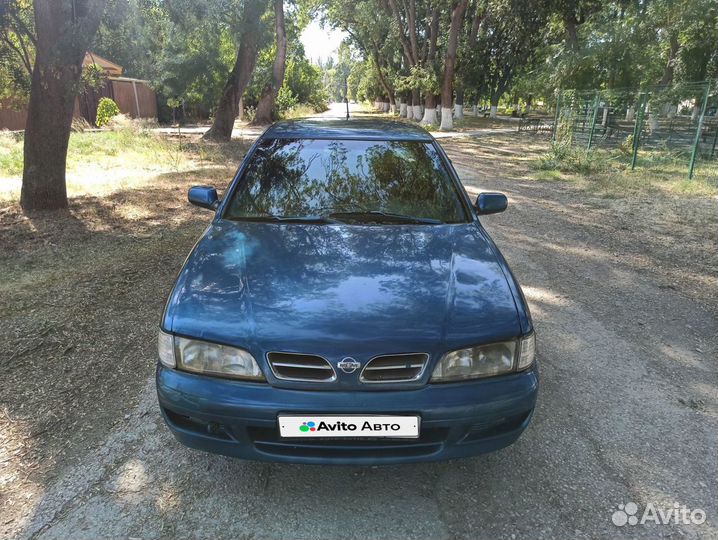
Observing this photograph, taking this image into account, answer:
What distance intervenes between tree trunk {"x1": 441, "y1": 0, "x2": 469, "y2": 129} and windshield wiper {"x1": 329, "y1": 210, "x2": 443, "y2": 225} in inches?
815

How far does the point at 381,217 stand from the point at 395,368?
3.93 ft

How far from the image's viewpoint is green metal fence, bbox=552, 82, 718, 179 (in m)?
10.6

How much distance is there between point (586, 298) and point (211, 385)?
12.2ft

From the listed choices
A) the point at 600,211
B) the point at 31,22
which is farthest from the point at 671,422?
the point at 31,22

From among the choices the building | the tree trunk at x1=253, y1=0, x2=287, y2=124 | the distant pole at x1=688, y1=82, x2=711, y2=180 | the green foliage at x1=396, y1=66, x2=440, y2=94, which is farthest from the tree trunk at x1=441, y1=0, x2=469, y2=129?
the building

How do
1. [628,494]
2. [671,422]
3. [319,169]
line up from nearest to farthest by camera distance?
[628,494] < [671,422] < [319,169]

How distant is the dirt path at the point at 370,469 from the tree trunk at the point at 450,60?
61.9ft

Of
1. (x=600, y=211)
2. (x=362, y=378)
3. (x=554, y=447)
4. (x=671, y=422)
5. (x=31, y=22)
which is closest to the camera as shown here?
(x=362, y=378)

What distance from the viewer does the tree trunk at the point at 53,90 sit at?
630cm

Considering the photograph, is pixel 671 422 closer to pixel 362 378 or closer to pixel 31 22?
pixel 362 378

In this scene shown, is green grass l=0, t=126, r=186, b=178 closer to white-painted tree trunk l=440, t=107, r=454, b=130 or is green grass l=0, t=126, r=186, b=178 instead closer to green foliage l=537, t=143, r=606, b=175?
green foliage l=537, t=143, r=606, b=175

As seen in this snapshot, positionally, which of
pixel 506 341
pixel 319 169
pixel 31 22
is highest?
pixel 31 22

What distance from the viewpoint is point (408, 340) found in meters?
1.95

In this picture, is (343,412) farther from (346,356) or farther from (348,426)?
(346,356)
